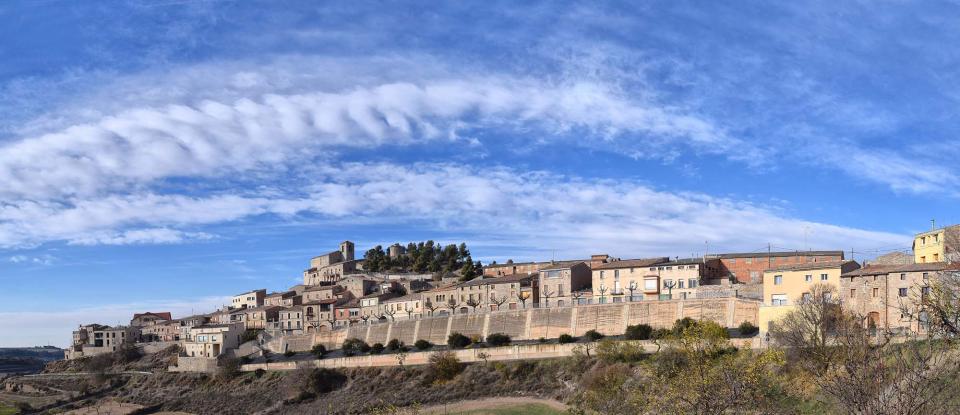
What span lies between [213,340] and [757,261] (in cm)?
6385

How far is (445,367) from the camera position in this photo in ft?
216

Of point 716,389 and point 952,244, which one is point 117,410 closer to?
point 716,389

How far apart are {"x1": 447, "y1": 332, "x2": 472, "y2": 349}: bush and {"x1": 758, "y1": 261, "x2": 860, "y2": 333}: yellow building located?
28.1 metres

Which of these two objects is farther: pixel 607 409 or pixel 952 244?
pixel 952 244

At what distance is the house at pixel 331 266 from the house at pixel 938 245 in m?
85.1

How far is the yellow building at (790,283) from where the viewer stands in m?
53.0

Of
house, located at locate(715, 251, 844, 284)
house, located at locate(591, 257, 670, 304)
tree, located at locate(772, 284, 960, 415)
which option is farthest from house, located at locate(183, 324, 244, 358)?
tree, located at locate(772, 284, 960, 415)

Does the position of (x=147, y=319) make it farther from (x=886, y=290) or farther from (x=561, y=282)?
(x=886, y=290)

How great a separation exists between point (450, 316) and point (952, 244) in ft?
149

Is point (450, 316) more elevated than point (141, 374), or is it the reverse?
point (450, 316)

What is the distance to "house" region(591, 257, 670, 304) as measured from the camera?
7362cm

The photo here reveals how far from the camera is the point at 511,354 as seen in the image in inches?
2596

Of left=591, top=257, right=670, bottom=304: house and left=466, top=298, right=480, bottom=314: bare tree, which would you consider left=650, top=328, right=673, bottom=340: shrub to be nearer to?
left=591, top=257, right=670, bottom=304: house

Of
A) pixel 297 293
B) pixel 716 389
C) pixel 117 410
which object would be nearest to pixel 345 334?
pixel 117 410
